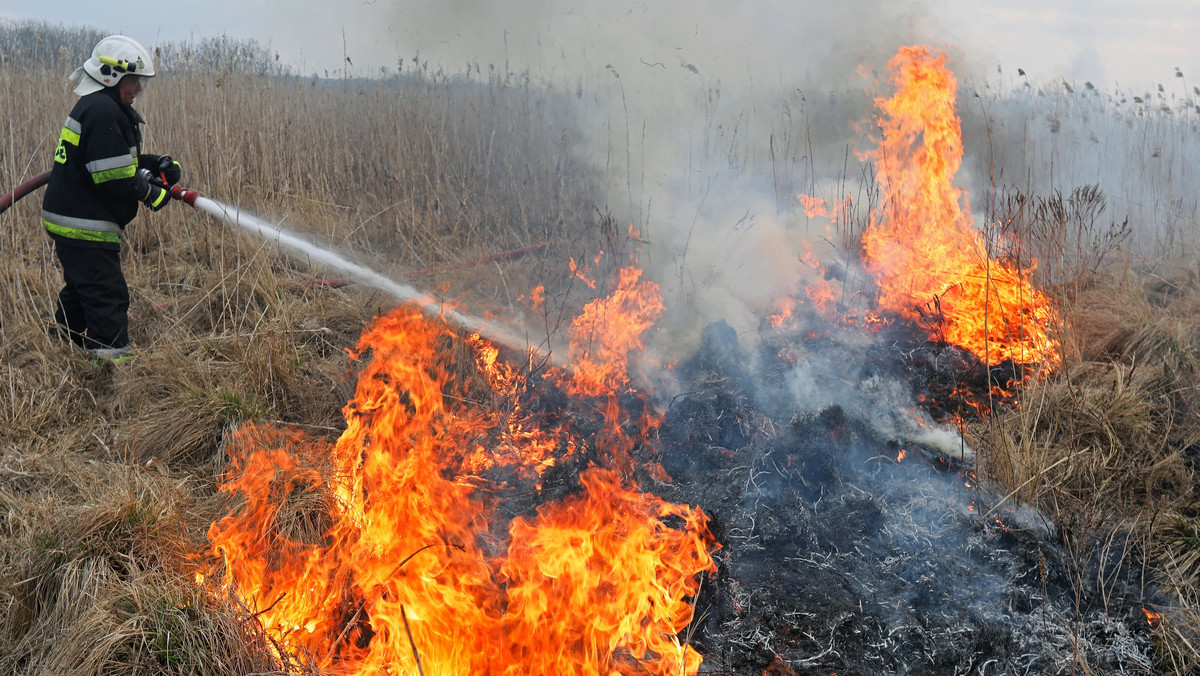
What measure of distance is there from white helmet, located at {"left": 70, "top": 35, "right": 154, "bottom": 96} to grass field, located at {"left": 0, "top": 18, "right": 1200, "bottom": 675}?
1398mm

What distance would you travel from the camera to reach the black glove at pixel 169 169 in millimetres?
4797

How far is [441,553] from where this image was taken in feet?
9.59

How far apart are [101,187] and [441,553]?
3814 millimetres

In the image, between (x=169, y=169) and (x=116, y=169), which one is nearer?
(x=116, y=169)

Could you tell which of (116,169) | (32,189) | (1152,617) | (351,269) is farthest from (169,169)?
(1152,617)

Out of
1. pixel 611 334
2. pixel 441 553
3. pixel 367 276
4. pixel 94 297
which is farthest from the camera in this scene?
pixel 367 276

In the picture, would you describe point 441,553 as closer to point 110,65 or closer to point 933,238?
point 110,65

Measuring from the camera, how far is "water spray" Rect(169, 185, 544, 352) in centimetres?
457

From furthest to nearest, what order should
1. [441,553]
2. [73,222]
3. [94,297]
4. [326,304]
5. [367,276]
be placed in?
[367,276]
[326,304]
[94,297]
[73,222]
[441,553]

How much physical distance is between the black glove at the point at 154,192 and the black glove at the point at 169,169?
101mm

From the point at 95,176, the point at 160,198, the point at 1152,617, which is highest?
the point at 95,176

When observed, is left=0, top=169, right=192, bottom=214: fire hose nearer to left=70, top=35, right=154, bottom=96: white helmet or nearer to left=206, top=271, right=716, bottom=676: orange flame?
left=70, top=35, right=154, bottom=96: white helmet

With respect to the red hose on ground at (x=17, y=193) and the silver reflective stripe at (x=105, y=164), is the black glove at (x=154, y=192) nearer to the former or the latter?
the silver reflective stripe at (x=105, y=164)

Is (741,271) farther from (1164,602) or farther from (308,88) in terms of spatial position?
(308,88)
